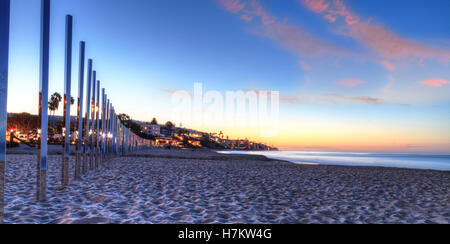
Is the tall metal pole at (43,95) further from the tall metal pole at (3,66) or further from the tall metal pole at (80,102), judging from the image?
the tall metal pole at (80,102)

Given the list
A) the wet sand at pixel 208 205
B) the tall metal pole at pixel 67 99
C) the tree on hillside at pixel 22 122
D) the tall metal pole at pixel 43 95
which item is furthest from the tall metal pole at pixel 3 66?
the tree on hillside at pixel 22 122

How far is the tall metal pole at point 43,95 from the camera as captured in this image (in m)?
7.15

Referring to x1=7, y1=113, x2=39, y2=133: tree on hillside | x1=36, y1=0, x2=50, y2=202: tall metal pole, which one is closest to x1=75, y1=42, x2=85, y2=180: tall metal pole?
x1=36, y1=0, x2=50, y2=202: tall metal pole

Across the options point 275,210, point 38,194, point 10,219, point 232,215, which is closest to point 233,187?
point 275,210

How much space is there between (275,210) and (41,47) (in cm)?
698

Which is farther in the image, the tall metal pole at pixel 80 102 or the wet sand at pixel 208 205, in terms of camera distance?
the tall metal pole at pixel 80 102

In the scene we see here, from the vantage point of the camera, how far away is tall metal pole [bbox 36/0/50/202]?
7.15 metres

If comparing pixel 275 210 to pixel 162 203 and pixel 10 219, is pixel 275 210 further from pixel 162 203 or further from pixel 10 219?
pixel 10 219

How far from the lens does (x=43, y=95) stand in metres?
7.18

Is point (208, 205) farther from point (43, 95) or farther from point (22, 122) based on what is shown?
point (22, 122)

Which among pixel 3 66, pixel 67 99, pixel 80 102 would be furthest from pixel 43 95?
pixel 80 102

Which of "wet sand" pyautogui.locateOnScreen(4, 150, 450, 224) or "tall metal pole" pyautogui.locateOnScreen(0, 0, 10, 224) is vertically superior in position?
"tall metal pole" pyautogui.locateOnScreen(0, 0, 10, 224)

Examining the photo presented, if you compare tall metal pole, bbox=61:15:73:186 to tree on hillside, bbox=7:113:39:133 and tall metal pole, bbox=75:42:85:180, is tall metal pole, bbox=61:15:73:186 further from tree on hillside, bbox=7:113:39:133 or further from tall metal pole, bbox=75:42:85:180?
tree on hillside, bbox=7:113:39:133

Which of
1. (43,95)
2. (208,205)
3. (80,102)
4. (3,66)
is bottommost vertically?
→ (208,205)
